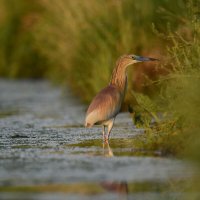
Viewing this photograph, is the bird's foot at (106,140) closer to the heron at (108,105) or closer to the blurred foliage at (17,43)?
the heron at (108,105)

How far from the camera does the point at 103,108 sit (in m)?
11.6

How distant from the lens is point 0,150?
11.1m

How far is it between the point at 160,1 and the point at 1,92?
823cm

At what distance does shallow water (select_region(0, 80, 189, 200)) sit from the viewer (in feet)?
26.3

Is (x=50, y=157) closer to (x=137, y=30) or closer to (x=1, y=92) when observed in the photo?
(x=137, y=30)

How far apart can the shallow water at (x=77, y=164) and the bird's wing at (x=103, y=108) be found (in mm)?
369

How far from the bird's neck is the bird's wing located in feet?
1.48

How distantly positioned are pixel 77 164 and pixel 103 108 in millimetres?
2093

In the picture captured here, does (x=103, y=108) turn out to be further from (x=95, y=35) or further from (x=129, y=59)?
(x=95, y=35)

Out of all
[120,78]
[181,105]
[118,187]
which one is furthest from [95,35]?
Result: [118,187]

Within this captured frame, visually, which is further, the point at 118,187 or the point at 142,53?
the point at 142,53

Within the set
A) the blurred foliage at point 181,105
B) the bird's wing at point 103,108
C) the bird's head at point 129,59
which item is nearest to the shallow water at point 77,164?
the blurred foliage at point 181,105

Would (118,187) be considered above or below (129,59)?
below

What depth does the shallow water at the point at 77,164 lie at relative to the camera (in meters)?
8.01
